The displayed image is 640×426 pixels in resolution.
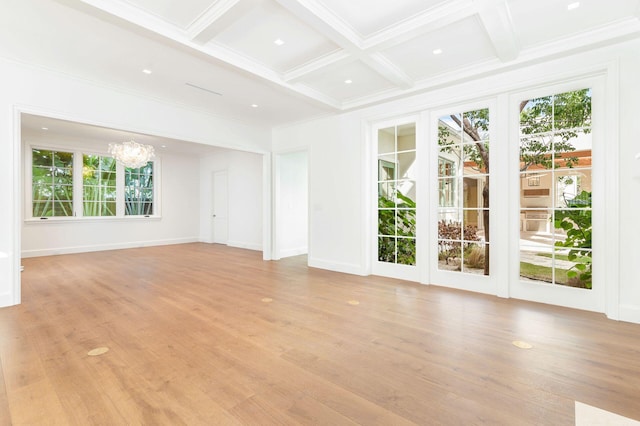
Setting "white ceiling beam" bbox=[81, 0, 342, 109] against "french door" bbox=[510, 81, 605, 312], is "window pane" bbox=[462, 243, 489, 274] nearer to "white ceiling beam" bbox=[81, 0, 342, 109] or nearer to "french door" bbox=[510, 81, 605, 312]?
"french door" bbox=[510, 81, 605, 312]

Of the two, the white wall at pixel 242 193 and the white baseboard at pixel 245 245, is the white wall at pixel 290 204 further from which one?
the white baseboard at pixel 245 245

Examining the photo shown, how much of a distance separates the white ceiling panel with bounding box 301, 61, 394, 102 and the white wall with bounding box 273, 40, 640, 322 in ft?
1.52

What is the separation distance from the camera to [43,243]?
7145mm

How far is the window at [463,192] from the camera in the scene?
407 cm

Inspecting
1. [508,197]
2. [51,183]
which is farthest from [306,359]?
[51,183]

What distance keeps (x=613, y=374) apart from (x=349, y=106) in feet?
14.7

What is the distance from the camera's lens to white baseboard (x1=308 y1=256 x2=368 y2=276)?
5199mm

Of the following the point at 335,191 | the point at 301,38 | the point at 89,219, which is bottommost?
the point at 89,219

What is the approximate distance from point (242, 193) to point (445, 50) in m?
6.51

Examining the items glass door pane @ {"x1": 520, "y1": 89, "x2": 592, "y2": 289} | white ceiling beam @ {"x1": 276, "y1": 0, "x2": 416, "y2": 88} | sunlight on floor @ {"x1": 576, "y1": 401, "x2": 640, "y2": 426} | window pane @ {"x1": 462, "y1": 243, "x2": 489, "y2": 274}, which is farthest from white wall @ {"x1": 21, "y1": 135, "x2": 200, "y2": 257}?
sunlight on floor @ {"x1": 576, "y1": 401, "x2": 640, "y2": 426}

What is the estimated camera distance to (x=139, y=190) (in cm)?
888

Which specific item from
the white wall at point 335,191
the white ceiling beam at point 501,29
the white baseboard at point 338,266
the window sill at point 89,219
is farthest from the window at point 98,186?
the white ceiling beam at point 501,29

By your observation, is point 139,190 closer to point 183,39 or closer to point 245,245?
point 245,245

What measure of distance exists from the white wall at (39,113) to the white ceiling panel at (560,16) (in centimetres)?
475
